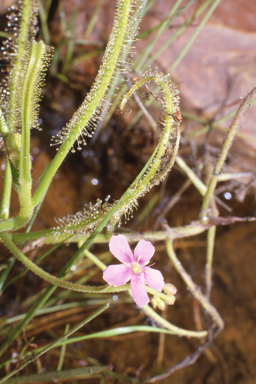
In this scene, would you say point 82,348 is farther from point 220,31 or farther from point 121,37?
point 220,31

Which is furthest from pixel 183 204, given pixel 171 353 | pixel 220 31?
pixel 220 31

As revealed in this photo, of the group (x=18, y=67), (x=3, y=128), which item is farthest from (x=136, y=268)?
(x=18, y=67)

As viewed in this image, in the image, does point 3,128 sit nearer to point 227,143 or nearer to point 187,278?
point 227,143

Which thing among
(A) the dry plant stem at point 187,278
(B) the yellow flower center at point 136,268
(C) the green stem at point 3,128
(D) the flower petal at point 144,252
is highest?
(C) the green stem at point 3,128

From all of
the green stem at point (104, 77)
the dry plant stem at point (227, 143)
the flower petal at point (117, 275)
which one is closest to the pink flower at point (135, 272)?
the flower petal at point (117, 275)

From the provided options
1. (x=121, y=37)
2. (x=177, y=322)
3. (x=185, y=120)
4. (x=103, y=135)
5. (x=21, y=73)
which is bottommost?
(x=177, y=322)

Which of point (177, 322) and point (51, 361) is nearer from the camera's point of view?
point (51, 361)

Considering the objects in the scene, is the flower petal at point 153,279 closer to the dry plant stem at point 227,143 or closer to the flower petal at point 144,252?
the flower petal at point 144,252
